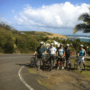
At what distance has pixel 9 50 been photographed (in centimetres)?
2692

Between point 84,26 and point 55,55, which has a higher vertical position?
point 84,26

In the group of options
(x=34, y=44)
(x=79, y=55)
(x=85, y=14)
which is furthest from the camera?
(x=34, y=44)

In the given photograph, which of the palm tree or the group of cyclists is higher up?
the palm tree

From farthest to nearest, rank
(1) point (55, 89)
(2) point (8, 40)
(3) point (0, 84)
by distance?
(2) point (8, 40), (3) point (0, 84), (1) point (55, 89)

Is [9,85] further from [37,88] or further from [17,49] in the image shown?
[17,49]

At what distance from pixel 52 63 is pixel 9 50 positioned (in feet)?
58.5

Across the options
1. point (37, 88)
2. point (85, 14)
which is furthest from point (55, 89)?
point (85, 14)

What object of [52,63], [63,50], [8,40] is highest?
[8,40]

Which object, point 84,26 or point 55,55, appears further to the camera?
point 84,26

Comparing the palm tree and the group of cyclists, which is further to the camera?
the palm tree

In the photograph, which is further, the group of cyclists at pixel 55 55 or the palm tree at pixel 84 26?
the palm tree at pixel 84 26

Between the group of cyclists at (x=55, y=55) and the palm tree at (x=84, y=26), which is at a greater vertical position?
the palm tree at (x=84, y=26)

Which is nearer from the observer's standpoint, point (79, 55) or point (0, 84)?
point (0, 84)

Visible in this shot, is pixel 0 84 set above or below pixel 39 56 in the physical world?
below
